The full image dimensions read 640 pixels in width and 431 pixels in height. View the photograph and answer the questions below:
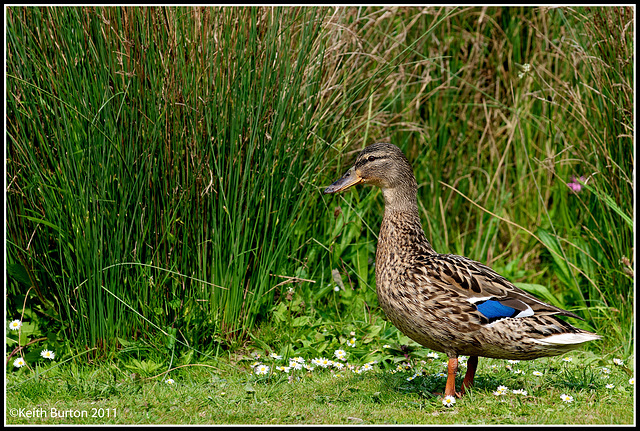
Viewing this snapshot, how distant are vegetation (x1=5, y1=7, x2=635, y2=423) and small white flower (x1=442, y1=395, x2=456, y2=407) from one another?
0.09 meters

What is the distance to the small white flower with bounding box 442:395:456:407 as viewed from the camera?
4.31 metres

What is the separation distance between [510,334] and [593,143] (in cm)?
247

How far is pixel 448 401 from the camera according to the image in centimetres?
432

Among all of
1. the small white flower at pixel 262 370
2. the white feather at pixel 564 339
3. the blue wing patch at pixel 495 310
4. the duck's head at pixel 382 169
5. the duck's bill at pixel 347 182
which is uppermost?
the duck's head at pixel 382 169

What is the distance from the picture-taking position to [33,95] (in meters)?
4.79

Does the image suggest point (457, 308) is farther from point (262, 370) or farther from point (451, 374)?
point (262, 370)

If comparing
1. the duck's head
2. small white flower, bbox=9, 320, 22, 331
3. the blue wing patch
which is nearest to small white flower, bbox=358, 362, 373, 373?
the blue wing patch

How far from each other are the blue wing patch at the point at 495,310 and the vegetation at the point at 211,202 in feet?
1.85

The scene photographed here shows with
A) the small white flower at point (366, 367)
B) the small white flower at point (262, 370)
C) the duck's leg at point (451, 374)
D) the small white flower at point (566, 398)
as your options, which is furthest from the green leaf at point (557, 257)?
the small white flower at point (262, 370)

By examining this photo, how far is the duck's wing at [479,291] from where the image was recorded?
167 inches

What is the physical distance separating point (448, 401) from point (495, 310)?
0.61 meters

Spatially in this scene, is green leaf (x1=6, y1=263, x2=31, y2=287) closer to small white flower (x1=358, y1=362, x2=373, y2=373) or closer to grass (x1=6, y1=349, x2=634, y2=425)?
grass (x1=6, y1=349, x2=634, y2=425)

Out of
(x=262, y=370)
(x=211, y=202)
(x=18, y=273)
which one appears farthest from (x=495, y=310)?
(x=18, y=273)

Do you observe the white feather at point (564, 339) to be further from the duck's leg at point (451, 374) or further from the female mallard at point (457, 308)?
the duck's leg at point (451, 374)
